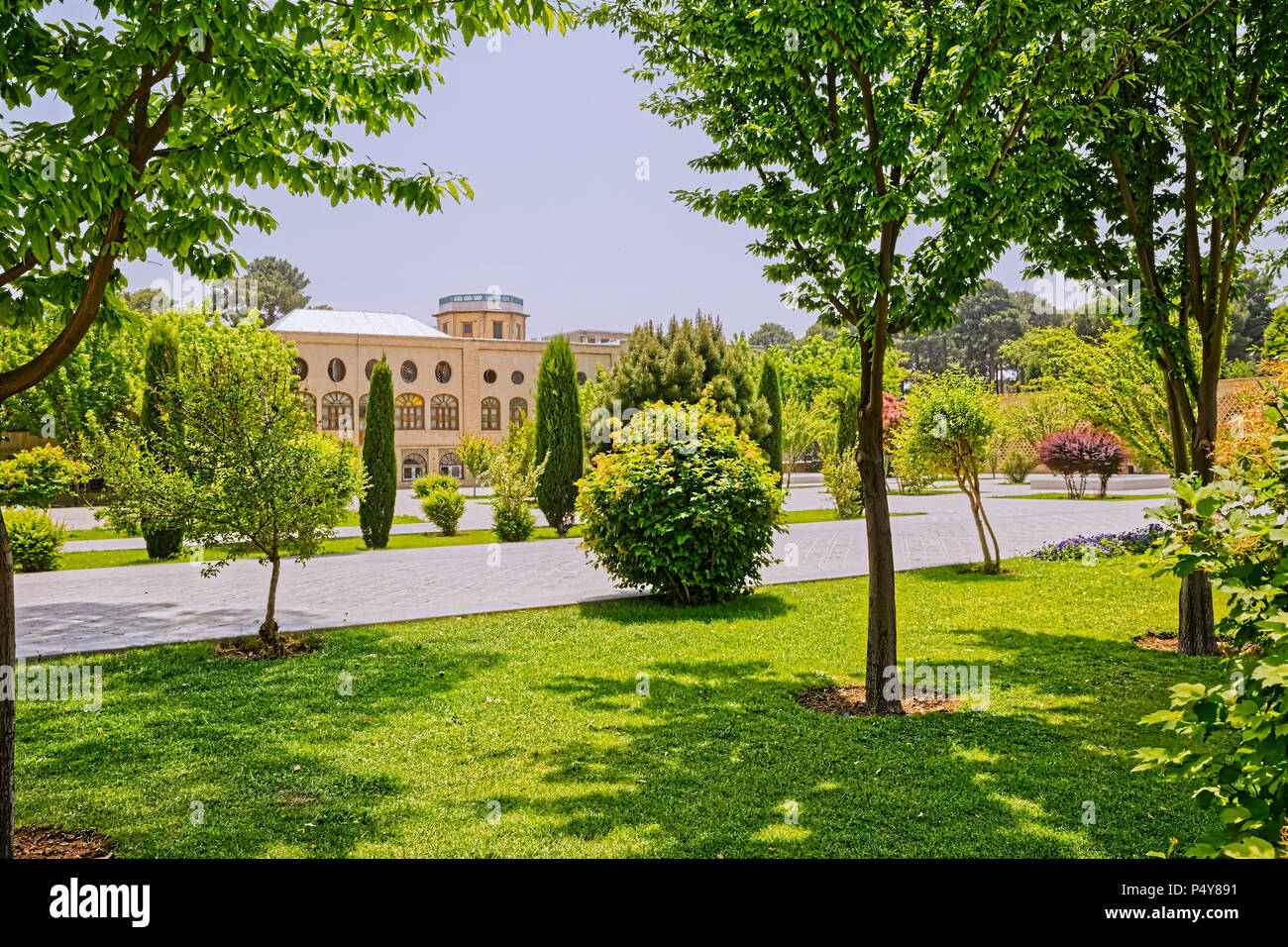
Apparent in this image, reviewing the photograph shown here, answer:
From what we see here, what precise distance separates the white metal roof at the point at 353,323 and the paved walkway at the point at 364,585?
34.9 meters

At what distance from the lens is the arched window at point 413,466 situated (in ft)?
159

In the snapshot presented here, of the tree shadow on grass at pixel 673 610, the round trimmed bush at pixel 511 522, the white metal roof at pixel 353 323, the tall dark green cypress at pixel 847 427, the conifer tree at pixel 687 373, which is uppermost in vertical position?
the white metal roof at pixel 353 323

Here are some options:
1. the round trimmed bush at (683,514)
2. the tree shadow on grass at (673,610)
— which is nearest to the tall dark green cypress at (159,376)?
the round trimmed bush at (683,514)

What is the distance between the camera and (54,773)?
5.05 meters

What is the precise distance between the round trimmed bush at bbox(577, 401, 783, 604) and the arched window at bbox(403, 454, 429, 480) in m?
39.7

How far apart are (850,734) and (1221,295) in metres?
5.42

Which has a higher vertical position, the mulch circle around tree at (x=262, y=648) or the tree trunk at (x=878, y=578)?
the tree trunk at (x=878, y=578)

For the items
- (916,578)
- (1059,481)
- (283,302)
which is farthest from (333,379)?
(916,578)

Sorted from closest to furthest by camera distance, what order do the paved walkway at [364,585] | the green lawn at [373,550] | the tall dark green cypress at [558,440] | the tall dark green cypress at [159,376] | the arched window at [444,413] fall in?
the paved walkway at [364,585] → the green lawn at [373,550] → the tall dark green cypress at [159,376] → the tall dark green cypress at [558,440] → the arched window at [444,413]

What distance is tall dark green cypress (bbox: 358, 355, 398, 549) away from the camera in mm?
17203

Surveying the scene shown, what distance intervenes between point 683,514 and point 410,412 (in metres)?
40.4

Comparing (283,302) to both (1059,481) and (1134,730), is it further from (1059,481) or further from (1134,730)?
(1134,730)

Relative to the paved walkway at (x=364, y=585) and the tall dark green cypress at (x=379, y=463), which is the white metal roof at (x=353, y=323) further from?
the paved walkway at (x=364, y=585)

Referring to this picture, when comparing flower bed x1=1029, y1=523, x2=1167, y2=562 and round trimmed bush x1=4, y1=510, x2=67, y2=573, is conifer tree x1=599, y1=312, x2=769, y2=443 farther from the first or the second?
round trimmed bush x1=4, y1=510, x2=67, y2=573
